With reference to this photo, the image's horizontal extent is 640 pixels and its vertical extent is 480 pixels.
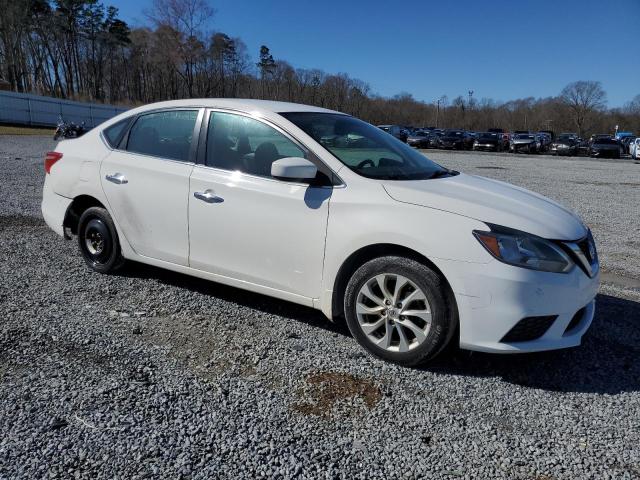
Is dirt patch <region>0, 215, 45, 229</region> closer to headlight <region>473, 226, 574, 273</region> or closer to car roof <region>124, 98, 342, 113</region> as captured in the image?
car roof <region>124, 98, 342, 113</region>

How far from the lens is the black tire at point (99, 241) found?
15.2 ft

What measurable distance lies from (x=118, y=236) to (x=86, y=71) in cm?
8553

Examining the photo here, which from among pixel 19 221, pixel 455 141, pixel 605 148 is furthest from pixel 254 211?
pixel 455 141

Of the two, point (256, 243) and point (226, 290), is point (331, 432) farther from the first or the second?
point (226, 290)

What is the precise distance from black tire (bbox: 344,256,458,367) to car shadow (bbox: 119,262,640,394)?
0.52ft

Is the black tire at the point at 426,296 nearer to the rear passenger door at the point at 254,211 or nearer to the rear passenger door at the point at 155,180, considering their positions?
the rear passenger door at the point at 254,211

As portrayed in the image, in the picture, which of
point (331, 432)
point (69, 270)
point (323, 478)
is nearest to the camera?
point (323, 478)

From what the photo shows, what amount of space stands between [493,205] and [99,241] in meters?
3.59

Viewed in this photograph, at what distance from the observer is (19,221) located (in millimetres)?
6969

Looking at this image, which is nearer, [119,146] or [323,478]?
[323,478]

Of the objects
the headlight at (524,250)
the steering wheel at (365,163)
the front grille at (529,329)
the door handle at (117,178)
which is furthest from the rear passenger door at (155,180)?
the front grille at (529,329)

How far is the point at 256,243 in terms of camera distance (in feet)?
12.1

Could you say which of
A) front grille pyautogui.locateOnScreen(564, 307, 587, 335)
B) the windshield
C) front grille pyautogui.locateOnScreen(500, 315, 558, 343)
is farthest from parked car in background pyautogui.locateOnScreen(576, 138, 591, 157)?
front grille pyautogui.locateOnScreen(500, 315, 558, 343)

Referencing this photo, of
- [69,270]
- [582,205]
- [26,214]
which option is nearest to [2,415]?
[69,270]
